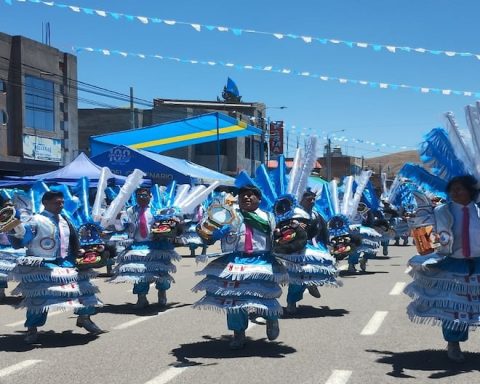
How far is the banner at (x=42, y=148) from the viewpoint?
104 feet

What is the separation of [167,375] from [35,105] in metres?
29.5

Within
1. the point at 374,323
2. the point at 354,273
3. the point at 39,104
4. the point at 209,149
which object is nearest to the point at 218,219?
the point at 374,323

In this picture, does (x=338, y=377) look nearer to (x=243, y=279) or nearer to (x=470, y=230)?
(x=243, y=279)

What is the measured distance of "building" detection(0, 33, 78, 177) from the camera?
3156cm

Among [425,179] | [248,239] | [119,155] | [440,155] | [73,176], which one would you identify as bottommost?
[248,239]

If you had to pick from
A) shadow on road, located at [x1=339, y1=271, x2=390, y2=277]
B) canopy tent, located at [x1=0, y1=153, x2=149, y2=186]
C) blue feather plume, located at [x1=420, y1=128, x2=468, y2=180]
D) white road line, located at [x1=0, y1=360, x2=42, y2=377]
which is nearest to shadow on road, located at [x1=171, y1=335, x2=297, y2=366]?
white road line, located at [x1=0, y1=360, x2=42, y2=377]

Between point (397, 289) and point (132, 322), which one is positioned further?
point (397, 289)

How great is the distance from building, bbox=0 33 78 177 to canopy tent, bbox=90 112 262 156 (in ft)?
12.1

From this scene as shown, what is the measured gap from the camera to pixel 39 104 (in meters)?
33.2

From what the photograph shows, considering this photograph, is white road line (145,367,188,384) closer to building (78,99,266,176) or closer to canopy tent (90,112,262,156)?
canopy tent (90,112,262,156)

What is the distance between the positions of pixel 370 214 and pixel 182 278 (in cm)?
453

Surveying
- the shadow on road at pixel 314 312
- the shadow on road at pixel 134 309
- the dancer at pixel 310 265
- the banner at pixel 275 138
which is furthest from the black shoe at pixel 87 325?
the banner at pixel 275 138

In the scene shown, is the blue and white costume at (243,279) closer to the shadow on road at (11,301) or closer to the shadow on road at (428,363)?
the shadow on road at (428,363)

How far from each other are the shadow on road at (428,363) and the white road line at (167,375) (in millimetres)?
1884
